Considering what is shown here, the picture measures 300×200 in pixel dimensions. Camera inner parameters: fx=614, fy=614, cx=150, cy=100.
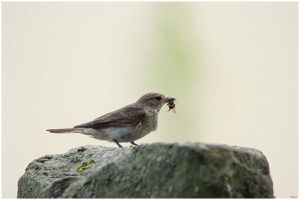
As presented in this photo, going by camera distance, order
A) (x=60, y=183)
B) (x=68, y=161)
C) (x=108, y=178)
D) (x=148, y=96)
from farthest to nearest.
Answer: (x=148, y=96), (x=68, y=161), (x=60, y=183), (x=108, y=178)

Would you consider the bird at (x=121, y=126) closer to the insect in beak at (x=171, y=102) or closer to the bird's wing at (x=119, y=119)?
the bird's wing at (x=119, y=119)

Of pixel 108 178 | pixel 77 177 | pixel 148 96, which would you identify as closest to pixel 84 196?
pixel 108 178

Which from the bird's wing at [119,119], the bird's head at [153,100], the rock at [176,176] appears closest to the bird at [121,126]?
the bird's wing at [119,119]

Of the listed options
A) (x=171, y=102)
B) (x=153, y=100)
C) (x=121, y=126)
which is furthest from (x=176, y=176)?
(x=171, y=102)

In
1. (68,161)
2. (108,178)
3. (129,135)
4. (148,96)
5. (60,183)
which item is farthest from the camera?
(148,96)

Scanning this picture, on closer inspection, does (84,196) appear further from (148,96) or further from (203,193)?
(148,96)

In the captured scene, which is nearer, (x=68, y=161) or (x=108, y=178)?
(x=108, y=178)
